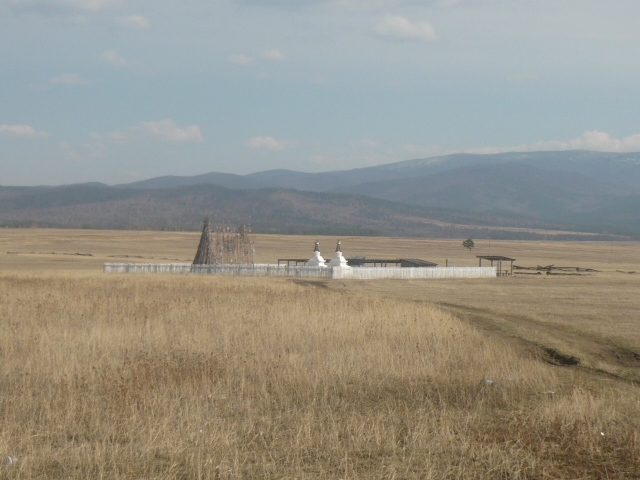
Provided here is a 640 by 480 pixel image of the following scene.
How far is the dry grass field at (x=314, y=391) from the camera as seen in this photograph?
10469 mm

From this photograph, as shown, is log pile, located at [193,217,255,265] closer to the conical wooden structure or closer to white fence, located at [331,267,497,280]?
the conical wooden structure

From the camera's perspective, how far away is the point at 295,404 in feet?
43.6

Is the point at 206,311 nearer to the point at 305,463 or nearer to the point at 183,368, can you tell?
the point at 183,368

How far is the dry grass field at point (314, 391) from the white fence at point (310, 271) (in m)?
19.8

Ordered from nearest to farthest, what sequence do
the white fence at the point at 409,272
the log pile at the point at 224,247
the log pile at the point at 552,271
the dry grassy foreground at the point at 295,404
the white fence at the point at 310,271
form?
the dry grassy foreground at the point at 295,404 → the white fence at the point at 409,272 → the white fence at the point at 310,271 → the log pile at the point at 224,247 → the log pile at the point at 552,271

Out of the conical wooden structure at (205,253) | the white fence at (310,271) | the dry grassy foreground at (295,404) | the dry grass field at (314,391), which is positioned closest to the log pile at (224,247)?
the conical wooden structure at (205,253)

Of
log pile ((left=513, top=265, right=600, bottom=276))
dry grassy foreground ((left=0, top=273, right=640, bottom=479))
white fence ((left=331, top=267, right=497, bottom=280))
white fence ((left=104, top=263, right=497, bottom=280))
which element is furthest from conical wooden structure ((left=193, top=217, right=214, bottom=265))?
dry grassy foreground ((left=0, top=273, right=640, bottom=479))

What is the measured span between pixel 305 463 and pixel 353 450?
73cm

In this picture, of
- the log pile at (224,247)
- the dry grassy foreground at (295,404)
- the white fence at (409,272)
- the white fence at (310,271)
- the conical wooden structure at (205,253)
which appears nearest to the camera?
the dry grassy foreground at (295,404)

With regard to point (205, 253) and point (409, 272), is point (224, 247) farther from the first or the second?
point (409, 272)

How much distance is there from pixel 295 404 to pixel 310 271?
34.5 metres

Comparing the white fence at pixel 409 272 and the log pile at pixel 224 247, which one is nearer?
the white fence at pixel 409 272

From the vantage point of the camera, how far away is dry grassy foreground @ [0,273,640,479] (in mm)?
10383

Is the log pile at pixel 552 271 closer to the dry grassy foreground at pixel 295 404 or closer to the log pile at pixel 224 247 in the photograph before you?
the log pile at pixel 224 247
